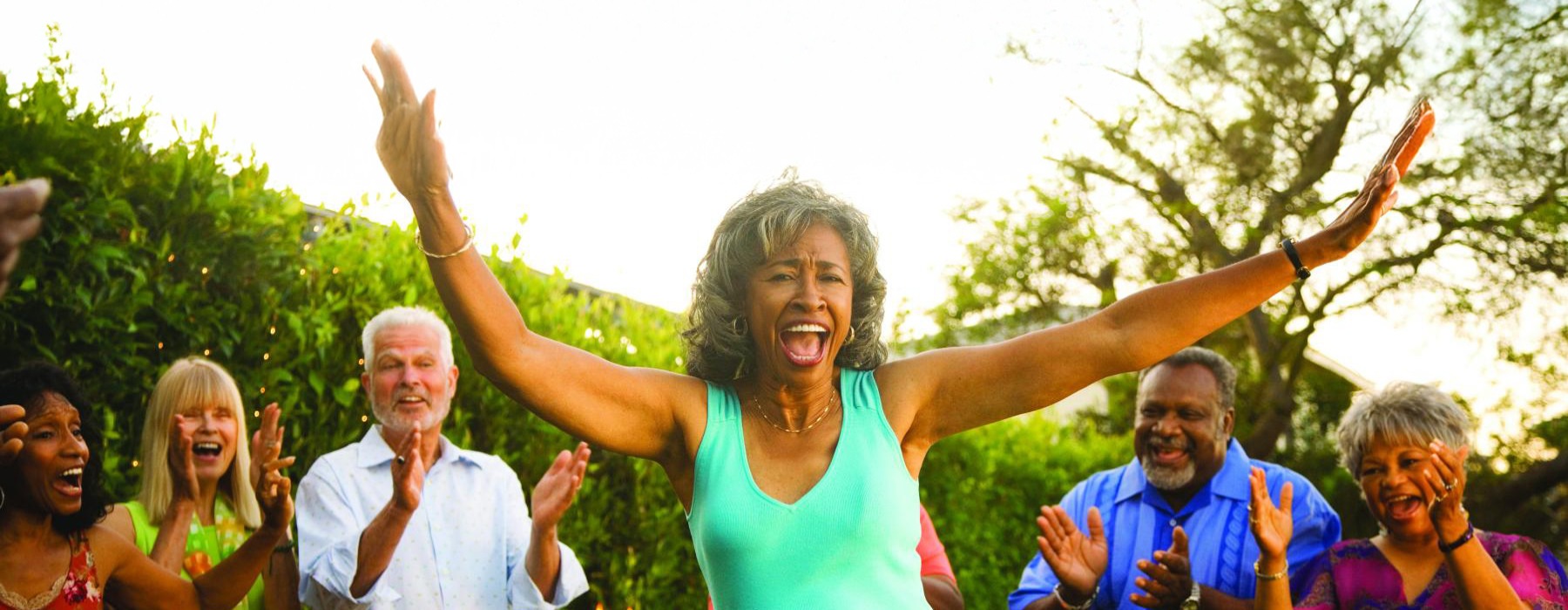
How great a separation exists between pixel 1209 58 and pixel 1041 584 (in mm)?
10005

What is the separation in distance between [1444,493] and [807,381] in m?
2.15

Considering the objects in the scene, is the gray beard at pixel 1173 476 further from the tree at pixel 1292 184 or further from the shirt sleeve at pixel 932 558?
the tree at pixel 1292 184

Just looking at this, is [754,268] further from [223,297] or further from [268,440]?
[223,297]

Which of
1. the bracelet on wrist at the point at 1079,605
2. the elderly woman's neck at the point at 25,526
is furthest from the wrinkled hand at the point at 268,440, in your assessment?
the bracelet on wrist at the point at 1079,605

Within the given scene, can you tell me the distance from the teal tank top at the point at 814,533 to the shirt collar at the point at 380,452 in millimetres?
2075

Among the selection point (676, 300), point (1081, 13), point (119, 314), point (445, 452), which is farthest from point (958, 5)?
point (119, 314)

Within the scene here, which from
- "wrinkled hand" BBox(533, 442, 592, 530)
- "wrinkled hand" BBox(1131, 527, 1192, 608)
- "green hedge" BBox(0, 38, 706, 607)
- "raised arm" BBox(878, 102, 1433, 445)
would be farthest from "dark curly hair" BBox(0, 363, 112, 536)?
"wrinkled hand" BBox(1131, 527, 1192, 608)

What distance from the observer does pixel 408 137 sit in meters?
2.24

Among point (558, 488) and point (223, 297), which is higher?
point (223, 297)

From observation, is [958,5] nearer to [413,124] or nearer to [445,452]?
[445,452]

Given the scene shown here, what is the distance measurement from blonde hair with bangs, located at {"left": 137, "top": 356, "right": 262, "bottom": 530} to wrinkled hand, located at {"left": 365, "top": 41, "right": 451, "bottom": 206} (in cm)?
239

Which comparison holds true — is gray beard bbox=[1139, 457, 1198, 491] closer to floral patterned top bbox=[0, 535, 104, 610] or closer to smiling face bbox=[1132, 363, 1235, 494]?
smiling face bbox=[1132, 363, 1235, 494]

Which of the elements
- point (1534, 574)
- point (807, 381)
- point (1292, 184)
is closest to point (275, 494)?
point (807, 381)

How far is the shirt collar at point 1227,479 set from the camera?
15.3 ft
